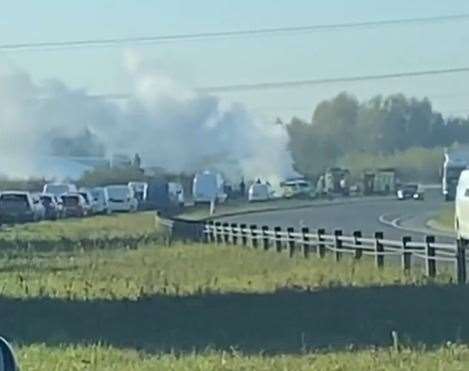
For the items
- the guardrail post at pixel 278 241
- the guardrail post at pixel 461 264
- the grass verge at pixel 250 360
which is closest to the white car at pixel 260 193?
the guardrail post at pixel 278 241

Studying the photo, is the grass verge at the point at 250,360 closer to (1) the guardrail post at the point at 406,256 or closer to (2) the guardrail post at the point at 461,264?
(2) the guardrail post at the point at 461,264

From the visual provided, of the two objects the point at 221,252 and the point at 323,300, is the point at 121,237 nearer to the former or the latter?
the point at 221,252

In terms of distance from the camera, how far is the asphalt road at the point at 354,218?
62.7m

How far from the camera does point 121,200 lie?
308 ft

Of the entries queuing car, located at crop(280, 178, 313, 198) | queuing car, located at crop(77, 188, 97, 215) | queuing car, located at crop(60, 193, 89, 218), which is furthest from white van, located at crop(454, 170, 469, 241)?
queuing car, located at crop(280, 178, 313, 198)

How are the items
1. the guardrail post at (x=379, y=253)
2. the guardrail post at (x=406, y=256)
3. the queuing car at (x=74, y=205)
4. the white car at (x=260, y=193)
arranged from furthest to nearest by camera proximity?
the white car at (x=260, y=193), the queuing car at (x=74, y=205), the guardrail post at (x=379, y=253), the guardrail post at (x=406, y=256)

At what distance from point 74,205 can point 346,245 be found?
45.6 metres

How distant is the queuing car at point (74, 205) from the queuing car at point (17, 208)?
26.6 ft

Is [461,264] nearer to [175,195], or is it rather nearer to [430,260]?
[430,260]

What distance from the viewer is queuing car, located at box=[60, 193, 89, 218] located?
82.1 metres

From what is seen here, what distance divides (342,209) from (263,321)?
7090 cm

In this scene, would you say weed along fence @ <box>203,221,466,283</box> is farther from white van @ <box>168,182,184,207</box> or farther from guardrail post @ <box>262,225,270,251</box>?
white van @ <box>168,182,184,207</box>

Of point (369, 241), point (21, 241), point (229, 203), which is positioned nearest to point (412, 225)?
point (21, 241)

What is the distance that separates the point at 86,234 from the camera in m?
58.7
